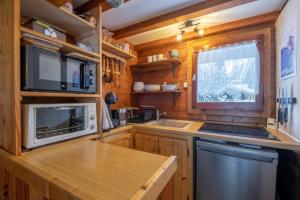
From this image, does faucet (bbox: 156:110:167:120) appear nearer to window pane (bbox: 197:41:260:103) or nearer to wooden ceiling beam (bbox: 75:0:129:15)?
window pane (bbox: 197:41:260:103)

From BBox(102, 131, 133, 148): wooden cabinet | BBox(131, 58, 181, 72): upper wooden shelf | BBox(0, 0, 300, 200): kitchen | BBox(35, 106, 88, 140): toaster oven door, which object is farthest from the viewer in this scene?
BBox(131, 58, 181, 72): upper wooden shelf

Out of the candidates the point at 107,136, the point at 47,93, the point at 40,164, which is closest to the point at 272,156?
the point at 107,136

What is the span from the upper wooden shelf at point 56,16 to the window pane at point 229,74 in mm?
1456

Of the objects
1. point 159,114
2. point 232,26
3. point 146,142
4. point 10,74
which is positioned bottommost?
point 146,142

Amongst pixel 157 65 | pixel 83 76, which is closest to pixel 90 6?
pixel 83 76

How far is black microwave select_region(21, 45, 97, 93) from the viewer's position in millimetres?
913

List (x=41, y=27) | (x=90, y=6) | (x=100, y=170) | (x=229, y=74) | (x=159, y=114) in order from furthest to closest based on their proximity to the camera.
→ (x=159, y=114)
(x=229, y=74)
(x=90, y=6)
(x=41, y=27)
(x=100, y=170)

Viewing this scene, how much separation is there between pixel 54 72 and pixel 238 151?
1.58 m

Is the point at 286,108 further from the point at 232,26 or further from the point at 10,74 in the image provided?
the point at 10,74

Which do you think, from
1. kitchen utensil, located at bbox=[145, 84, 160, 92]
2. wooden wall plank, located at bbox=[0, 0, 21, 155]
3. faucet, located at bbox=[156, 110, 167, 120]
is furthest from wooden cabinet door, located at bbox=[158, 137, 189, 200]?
wooden wall plank, located at bbox=[0, 0, 21, 155]

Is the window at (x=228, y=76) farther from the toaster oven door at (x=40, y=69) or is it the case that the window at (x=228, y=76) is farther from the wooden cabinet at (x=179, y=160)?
the toaster oven door at (x=40, y=69)

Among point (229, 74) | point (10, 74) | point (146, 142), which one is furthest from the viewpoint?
point (229, 74)

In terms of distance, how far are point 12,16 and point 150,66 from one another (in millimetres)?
1769

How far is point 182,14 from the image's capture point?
1.55 m
